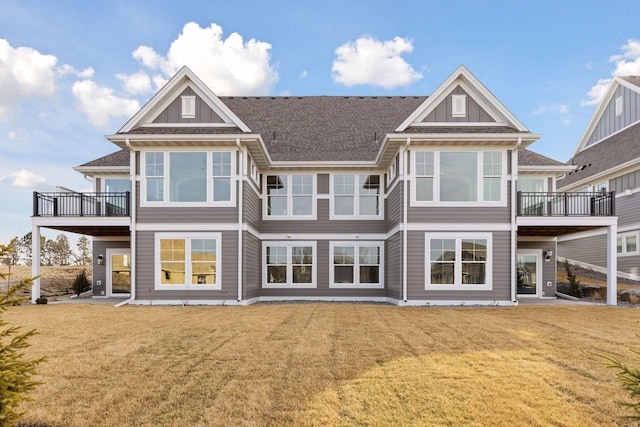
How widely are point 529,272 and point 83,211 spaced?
768 inches

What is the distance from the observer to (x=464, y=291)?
15.0 m

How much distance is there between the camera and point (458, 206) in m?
15.2

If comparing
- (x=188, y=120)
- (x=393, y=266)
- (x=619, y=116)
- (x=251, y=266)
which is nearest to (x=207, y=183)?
(x=188, y=120)

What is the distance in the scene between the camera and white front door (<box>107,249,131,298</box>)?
62.6ft

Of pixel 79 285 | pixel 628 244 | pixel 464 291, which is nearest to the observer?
pixel 464 291

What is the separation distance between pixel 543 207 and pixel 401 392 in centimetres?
1523

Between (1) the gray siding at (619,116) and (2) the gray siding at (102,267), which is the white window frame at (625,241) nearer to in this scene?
(1) the gray siding at (619,116)

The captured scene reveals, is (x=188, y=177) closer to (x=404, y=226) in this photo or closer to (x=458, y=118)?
(x=404, y=226)

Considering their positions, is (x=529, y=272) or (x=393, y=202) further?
(x=529, y=272)

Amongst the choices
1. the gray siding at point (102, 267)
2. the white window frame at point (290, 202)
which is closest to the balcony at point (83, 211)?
the gray siding at point (102, 267)

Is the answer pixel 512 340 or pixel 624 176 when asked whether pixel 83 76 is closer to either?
pixel 512 340

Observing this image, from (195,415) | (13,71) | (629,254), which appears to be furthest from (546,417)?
(629,254)

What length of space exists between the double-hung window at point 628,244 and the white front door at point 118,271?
985 inches

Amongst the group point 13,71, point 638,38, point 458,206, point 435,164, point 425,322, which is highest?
point 638,38
